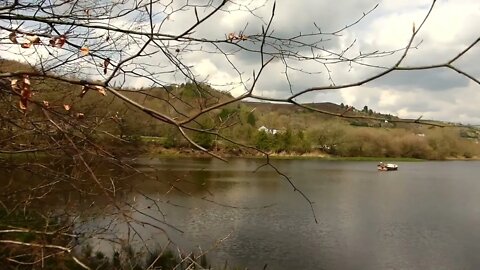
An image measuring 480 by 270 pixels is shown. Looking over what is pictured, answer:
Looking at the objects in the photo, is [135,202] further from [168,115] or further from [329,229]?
[329,229]

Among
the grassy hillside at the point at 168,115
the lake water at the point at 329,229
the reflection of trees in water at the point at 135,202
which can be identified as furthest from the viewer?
the lake water at the point at 329,229

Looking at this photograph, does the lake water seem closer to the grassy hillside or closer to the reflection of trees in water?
the reflection of trees in water

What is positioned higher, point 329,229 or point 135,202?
point 135,202

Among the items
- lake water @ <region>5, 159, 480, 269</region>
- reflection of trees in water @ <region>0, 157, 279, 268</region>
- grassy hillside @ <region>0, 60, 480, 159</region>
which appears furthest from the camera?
lake water @ <region>5, 159, 480, 269</region>

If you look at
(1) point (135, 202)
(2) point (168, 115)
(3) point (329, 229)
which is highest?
(2) point (168, 115)

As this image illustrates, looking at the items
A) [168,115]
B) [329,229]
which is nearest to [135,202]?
[168,115]

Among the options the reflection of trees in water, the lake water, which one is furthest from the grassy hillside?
the lake water

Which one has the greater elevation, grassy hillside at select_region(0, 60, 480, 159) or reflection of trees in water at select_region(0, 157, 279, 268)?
grassy hillside at select_region(0, 60, 480, 159)

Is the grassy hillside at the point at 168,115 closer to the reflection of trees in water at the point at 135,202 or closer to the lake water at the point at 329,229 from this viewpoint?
the reflection of trees in water at the point at 135,202

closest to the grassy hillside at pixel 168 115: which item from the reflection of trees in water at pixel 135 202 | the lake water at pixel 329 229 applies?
the reflection of trees in water at pixel 135 202

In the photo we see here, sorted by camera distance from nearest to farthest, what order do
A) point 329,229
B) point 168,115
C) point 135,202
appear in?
point 168,115
point 135,202
point 329,229

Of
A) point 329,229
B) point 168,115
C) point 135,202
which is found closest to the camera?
point 168,115

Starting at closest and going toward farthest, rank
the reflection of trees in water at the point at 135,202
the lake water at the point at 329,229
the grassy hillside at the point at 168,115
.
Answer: the grassy hillside at the point at 168,115, the reflection of trees in water at the point at 135,202, the lake water at the point at 329,229

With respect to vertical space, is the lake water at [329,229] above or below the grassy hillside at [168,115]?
below
